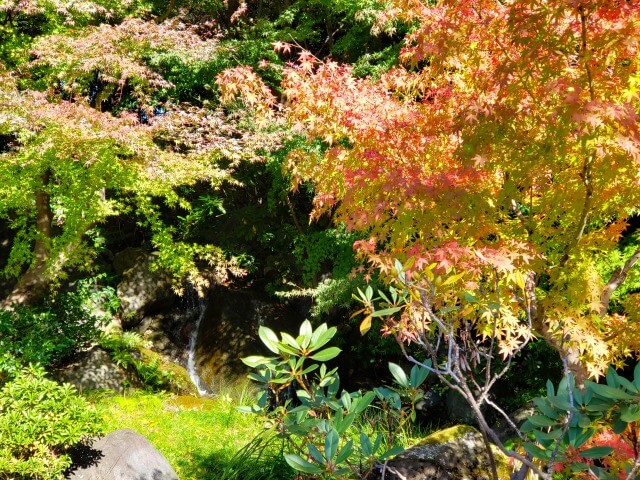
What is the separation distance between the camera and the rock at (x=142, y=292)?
8680mm

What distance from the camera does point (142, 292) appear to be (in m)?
8.80

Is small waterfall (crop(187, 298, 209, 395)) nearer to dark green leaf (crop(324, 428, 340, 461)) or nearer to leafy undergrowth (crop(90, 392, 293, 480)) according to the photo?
leafy undergrowth (crop(90, 392, 293, 480))

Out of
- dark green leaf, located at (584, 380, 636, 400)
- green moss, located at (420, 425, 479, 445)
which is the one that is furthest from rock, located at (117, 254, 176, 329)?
dark green leaf, located at (584, 380, 636, 400)

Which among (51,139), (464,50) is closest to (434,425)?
(464,50)

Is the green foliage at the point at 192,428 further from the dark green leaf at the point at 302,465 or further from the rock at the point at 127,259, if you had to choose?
the rock at the point at 127,259

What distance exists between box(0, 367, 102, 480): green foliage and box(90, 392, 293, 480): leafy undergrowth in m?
0.34

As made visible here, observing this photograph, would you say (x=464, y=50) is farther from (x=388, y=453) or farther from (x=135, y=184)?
(x=135, y=184)

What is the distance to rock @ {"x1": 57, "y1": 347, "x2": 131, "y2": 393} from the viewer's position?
6633 millimetres

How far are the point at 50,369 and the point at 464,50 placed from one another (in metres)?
6.32

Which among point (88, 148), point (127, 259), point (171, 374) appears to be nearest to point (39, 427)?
point (88, 148)

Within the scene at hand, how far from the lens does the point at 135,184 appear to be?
6.58 m

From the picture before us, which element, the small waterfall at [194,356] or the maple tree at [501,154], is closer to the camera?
the maple tree at [501,154]

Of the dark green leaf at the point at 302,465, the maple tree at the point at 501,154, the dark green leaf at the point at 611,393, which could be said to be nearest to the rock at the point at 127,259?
the maple tree at the point at 501,154

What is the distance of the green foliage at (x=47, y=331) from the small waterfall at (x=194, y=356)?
150 cm
